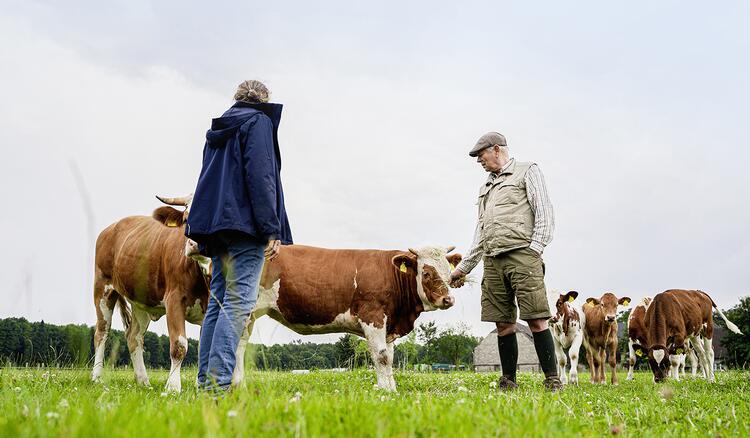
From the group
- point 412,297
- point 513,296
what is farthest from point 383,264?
point 513,296

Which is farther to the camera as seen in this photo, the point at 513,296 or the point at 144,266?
the point at 144,266

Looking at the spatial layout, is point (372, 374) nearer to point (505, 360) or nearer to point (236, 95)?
point (505, 360)

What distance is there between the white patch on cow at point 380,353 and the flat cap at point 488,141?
2.40m

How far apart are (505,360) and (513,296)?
769 mm

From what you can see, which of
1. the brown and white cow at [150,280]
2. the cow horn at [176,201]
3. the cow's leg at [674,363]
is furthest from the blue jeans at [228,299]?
the cow's leg at [674,363]

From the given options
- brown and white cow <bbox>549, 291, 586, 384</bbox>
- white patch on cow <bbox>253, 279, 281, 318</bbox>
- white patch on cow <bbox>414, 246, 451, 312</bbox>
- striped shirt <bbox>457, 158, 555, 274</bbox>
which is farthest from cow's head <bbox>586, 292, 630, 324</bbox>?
white patch on cow <bbox>253, 279, 281, 318</bbox>

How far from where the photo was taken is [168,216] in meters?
6.81

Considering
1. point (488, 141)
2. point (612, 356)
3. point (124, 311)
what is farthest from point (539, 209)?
point (612, 356)

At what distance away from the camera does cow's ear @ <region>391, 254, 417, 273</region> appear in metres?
8.14

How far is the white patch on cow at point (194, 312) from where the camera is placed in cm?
716

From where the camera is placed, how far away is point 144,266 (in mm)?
7809

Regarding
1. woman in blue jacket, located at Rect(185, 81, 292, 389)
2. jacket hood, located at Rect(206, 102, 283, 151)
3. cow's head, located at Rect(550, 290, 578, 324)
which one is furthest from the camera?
cow's head, located at Rect(550, 290, 578, 324)

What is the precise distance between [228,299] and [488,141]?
4.12 m

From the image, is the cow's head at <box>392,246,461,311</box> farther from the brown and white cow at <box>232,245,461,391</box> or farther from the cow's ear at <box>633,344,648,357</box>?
the cow's ear at <box>633,344,648,357</box>
